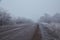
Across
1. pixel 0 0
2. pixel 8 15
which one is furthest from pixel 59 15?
pixel 8 15

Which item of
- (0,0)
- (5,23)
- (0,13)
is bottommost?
(5,23)

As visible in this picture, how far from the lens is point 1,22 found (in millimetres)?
31625

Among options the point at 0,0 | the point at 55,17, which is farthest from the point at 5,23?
the point at 55,17

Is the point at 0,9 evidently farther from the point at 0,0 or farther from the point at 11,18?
the point at 0,0

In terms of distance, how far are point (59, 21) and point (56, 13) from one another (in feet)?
4.14

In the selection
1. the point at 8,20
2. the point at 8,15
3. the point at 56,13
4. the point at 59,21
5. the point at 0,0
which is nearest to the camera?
the point at 59,21

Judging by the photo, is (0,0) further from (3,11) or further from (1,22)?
(3,11)

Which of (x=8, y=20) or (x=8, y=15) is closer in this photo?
(x=8, y=20)

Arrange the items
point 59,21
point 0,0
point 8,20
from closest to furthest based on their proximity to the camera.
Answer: point 59,21 → point 0,0 → point 8,20

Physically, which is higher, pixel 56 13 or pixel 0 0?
pixel 0 0

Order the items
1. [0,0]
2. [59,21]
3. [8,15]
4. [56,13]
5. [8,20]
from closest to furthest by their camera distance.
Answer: [59,21]
[56,13]
[0,0]
[8,20]
[8,15]

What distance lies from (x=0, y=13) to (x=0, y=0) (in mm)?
5925

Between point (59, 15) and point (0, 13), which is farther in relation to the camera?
point (0, 13)

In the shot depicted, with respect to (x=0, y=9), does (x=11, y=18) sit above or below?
below
